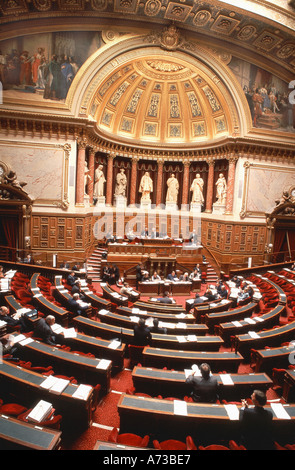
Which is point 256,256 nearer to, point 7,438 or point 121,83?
point 121,83

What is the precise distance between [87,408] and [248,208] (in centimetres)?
1702

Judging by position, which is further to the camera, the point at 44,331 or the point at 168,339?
the point at 168,339

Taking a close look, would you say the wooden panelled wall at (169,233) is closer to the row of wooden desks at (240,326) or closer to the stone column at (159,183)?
the stone column at (159,183)

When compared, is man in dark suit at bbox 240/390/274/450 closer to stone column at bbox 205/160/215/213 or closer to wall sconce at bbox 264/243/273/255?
wall sconce at bbox 264/243/273/255

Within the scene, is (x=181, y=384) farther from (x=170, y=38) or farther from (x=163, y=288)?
(x=170, y=38)

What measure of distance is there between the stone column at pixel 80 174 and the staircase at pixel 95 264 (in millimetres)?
3346

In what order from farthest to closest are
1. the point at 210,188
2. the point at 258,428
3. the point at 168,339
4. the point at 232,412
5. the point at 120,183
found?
the point at 120,183 → the point at 210,188 → the point at 168,339 → the point at 232,412 → the point at 258,428

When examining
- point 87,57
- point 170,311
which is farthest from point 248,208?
point 87,57

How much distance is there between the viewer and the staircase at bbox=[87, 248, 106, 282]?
16.0 meters

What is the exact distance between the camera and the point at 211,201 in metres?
21.5

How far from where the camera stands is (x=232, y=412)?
4.40m

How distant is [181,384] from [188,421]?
101cm

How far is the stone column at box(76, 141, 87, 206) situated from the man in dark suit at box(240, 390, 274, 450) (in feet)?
49.6

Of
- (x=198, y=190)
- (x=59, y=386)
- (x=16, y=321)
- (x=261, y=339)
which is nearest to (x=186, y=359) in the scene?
(x=261, y=339)
